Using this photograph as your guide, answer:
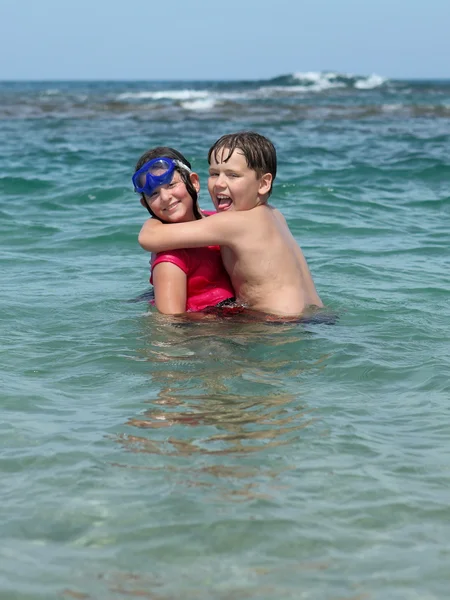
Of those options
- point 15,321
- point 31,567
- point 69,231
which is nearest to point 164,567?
point 31,567

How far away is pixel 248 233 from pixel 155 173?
0.62 meters

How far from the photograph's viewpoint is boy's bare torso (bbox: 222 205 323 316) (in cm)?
500

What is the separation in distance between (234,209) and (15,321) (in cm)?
157

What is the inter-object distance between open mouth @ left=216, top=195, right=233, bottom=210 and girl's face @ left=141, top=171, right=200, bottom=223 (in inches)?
6.3

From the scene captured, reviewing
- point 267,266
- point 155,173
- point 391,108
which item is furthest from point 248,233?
point 391,108

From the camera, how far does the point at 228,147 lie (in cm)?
493

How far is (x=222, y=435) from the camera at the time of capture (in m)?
3.58

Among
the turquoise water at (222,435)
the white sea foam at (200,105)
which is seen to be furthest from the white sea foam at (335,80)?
the turquoise water at (222,435)

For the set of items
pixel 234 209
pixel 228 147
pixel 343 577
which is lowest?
pixel 343 577

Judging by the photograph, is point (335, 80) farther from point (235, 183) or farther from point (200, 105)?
point (235, 183)

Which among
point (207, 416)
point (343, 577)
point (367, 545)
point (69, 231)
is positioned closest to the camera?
point (343, 577)

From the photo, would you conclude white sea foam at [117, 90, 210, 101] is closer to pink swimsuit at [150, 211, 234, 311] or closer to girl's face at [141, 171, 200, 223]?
pink swimsuit at [150, 211, 234, 311]

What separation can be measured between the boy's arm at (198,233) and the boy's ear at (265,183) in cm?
22

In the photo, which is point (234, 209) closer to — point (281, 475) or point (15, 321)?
point (15, 321)
